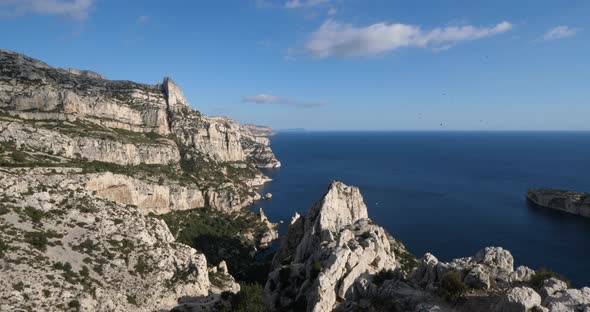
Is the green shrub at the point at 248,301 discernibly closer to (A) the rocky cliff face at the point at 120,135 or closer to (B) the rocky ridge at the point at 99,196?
(B) the rocky ridge at the point at 99,196

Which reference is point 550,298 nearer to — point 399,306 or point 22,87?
point 399,306

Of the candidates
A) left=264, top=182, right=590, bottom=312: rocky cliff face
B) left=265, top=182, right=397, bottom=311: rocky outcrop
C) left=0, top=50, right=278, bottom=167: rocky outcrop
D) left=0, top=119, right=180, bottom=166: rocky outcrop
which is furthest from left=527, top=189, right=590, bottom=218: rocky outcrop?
left=0, top=119, right=180, bottom=166: rocky outcrop

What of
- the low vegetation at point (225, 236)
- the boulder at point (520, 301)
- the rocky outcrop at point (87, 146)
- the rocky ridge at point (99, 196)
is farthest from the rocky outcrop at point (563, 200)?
the rocky outcrop at point (87, 146)

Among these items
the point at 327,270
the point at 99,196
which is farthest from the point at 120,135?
the point at 327,270

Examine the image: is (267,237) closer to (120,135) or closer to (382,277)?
(120,135)

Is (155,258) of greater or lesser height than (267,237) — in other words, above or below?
above

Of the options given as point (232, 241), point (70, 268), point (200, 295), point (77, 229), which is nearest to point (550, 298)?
point (200, 295)

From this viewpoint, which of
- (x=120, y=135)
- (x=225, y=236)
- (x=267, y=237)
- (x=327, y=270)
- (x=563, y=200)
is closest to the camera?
(x=327, y=270)
